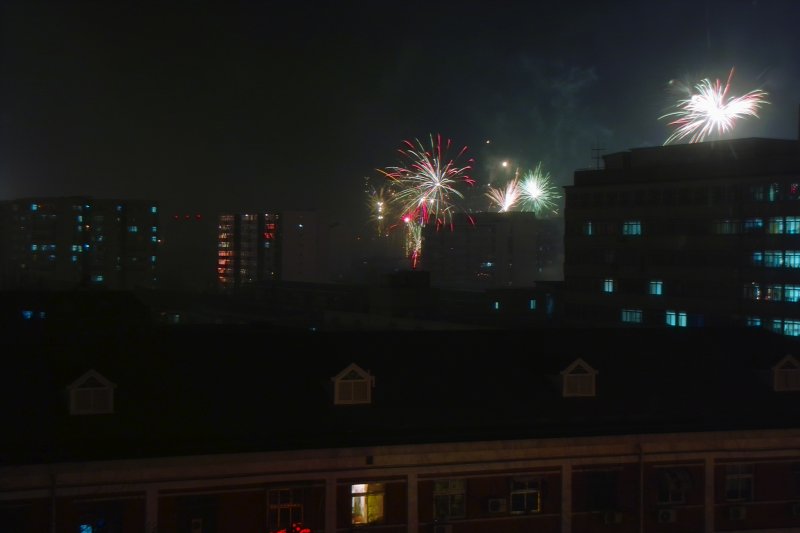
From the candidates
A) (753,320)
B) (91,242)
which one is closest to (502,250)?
(91,242)

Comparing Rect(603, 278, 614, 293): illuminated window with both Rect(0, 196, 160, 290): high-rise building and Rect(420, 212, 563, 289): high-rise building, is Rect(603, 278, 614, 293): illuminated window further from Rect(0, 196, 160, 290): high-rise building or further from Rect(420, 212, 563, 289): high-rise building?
Rect(0, 196, 160, 290): high-rise building

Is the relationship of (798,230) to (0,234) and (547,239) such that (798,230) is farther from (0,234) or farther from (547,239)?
(0,234)

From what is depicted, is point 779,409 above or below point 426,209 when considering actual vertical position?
below

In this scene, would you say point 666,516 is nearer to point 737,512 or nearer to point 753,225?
point 737,512

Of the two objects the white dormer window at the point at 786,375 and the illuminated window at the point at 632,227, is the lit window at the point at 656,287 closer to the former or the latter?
the illuminated window at the point at 632,227

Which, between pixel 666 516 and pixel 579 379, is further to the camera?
pixel 579 379

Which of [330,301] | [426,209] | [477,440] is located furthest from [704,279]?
[477,440]
